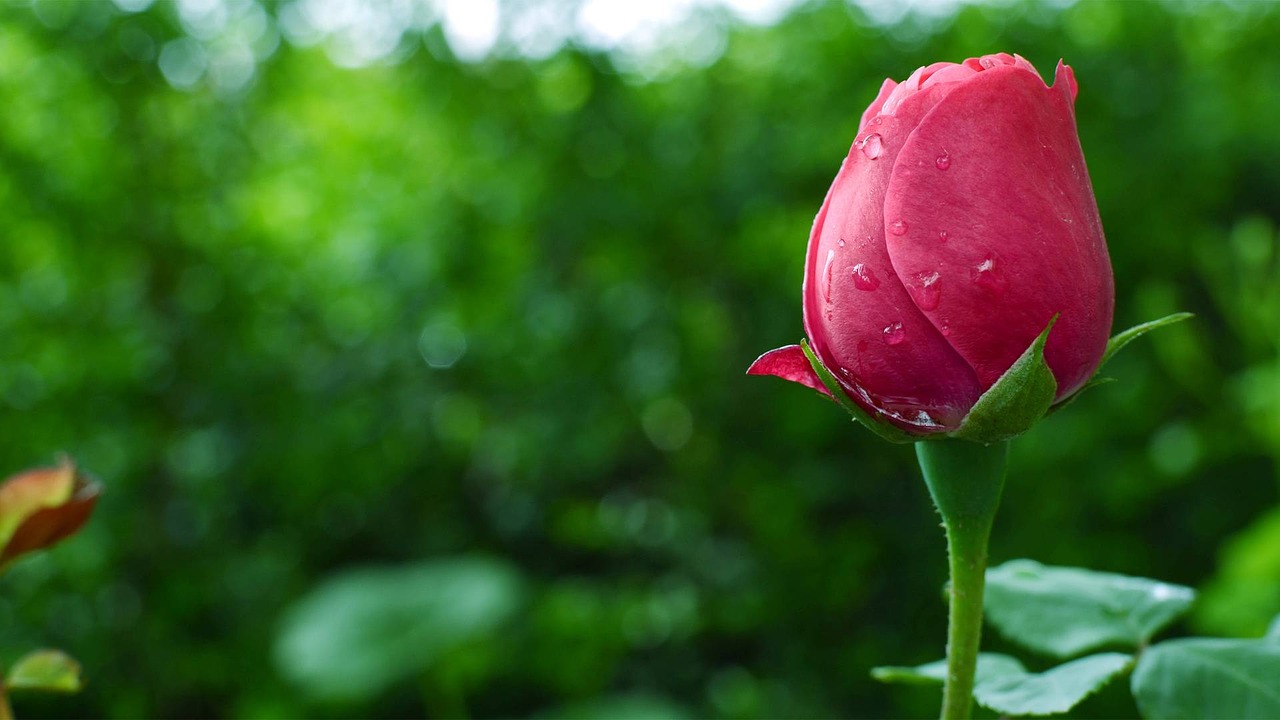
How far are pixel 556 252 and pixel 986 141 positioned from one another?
1.82m

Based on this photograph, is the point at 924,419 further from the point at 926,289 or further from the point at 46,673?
the point at 46,673

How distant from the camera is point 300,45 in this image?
2.16 meters

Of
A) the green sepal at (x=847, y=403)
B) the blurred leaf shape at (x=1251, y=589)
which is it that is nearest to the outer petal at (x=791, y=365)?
the green sepal at (x=847, y=403)

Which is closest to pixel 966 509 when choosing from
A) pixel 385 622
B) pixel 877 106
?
pixel 877 106

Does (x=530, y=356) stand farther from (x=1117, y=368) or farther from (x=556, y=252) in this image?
(x=1117, y=368)

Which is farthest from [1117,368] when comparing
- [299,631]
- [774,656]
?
[299,631]

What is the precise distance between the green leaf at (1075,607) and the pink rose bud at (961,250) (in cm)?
17

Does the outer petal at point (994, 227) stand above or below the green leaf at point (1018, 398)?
above

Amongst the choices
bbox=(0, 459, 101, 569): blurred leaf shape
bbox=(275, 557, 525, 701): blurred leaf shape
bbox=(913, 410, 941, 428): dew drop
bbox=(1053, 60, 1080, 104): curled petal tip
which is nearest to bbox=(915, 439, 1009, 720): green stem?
bbox=(913, 410, 941, 428): dew drop

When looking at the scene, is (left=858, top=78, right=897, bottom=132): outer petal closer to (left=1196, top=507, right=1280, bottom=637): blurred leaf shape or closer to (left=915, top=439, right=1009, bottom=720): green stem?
(left=915, top=439, right=1009, bottom=720): green stem

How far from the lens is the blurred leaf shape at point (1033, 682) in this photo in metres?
0.35

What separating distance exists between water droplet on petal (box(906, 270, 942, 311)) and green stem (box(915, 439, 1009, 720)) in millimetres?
54

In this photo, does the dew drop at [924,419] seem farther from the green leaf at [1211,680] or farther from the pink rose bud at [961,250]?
the green leaf at [1211,680]

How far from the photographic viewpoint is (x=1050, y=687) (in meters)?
→ 0.37
